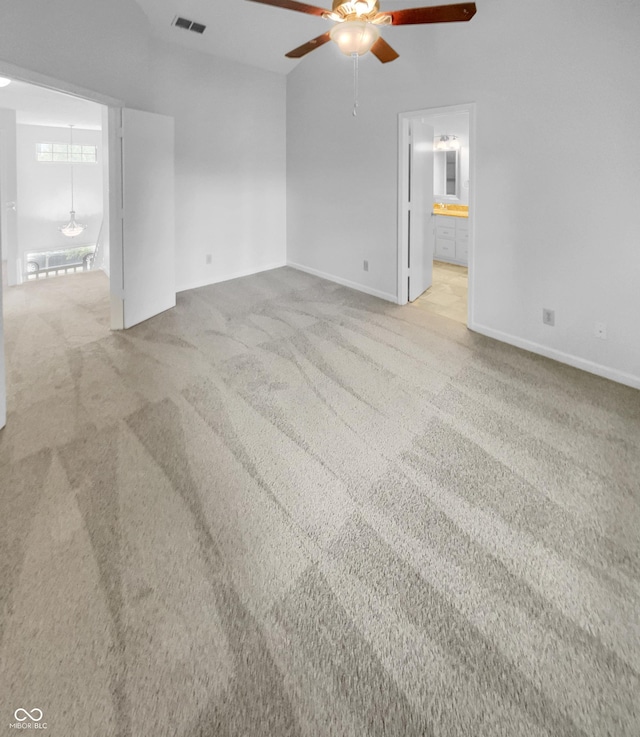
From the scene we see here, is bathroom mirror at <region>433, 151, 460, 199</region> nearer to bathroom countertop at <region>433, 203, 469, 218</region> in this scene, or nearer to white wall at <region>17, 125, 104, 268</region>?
bathroom countertop at <region>433, 203, 469, 218</region>

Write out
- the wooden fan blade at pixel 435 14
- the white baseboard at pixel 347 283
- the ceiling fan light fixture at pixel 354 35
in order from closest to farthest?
the wooden fan blade at pixel 435 14, the ceiling fan light fixture at pixel 354 35, the white baseboard at pixel 347 283

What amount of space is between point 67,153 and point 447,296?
8980mm

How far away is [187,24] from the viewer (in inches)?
167

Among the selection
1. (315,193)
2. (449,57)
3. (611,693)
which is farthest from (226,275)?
(611,693)

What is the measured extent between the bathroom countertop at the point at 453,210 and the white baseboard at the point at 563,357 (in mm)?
3681

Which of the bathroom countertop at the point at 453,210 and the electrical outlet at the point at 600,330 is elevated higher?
the bathroom countertop at the point at 453,210

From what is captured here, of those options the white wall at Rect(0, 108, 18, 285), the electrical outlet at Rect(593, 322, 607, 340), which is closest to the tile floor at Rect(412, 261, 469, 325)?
the electrical outlet at Rect(593, 322, 607, 340)

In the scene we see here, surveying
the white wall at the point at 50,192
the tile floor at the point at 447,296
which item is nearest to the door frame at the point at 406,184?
the tile floor at the point at 447,296

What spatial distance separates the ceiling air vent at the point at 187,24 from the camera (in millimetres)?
4168

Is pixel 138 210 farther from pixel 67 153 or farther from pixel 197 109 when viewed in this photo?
pixel 67 153

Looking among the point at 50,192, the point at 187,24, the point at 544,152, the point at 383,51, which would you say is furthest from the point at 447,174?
the point at 50,192

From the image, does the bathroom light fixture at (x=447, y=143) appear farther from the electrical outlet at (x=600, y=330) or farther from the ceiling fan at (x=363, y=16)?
the ceiling fan at (x=363, y=16)

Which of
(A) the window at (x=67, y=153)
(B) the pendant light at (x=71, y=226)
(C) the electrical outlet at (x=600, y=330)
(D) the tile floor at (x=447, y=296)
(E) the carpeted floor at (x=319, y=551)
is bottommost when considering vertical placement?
(E) the carpeted floor at (x=319, y=551)

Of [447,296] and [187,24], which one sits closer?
[187,24]
